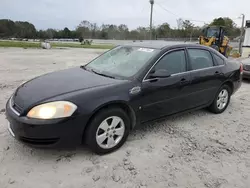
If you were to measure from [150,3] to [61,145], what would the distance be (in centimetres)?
3530

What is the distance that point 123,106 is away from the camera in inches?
124

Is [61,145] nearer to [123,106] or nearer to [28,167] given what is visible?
[28,167]

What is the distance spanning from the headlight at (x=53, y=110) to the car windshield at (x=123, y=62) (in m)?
0.97

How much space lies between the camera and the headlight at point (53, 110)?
264 centimetres

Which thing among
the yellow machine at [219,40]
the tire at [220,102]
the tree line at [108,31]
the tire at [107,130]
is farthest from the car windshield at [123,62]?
the tree line at [108,31]

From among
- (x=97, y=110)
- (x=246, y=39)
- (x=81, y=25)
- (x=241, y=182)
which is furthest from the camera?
(x=81, y=25)

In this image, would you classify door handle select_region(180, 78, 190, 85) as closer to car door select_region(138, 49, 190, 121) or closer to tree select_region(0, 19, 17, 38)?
car door select_region(138, 49, 190, 121)

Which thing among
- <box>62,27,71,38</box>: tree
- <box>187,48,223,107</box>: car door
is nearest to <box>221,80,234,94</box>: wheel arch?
<box>187,48,223,107</box>: car door

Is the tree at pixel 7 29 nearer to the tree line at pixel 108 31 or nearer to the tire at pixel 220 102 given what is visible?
the tree line at pixel 108 31

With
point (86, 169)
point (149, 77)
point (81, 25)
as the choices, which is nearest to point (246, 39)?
point (149, 77)

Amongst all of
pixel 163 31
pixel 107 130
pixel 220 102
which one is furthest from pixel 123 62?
pixel 163 31

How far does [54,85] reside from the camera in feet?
10.2

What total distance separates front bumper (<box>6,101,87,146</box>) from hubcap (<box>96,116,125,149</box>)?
27cm

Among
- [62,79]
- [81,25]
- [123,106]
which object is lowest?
[123,106]
